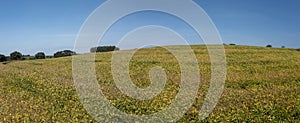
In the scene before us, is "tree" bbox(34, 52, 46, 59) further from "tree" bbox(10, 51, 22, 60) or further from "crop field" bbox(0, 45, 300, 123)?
"crop field" bbox(0, 45, 300, 123)

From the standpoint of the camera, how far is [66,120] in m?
18.2

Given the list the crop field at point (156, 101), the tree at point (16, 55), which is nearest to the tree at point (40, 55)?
the tree at point (16, 55)

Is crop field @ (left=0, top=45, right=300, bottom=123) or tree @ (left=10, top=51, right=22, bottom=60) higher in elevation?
tree @ (left=10, top=51, right=22, bottom=60)

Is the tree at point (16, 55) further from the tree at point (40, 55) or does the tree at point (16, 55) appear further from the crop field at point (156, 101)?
the crop field at point (156, 101)

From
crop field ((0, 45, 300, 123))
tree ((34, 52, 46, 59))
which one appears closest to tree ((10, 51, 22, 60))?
tree ((34, 52, 46, 59))

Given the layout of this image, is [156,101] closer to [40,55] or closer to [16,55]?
[40,55]

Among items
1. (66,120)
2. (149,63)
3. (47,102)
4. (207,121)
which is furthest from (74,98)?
(149,63)

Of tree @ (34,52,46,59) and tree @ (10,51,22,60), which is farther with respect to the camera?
tree @ (10,51,22,60)

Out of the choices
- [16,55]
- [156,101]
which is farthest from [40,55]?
[156,101]

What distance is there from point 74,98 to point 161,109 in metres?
7.60

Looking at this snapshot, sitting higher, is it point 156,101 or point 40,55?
point 40,55

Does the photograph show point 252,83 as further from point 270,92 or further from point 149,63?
point 149,63

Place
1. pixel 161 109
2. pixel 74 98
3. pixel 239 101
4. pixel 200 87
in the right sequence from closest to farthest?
pixel 161 109
pixel 239 101
pixel 74 98
pixel 200 87

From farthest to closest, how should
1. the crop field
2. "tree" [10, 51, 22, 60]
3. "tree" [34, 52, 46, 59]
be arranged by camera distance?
"tree" [10, 51, 22, 60], "tree" [34, 52, 46, 59], the crop field
